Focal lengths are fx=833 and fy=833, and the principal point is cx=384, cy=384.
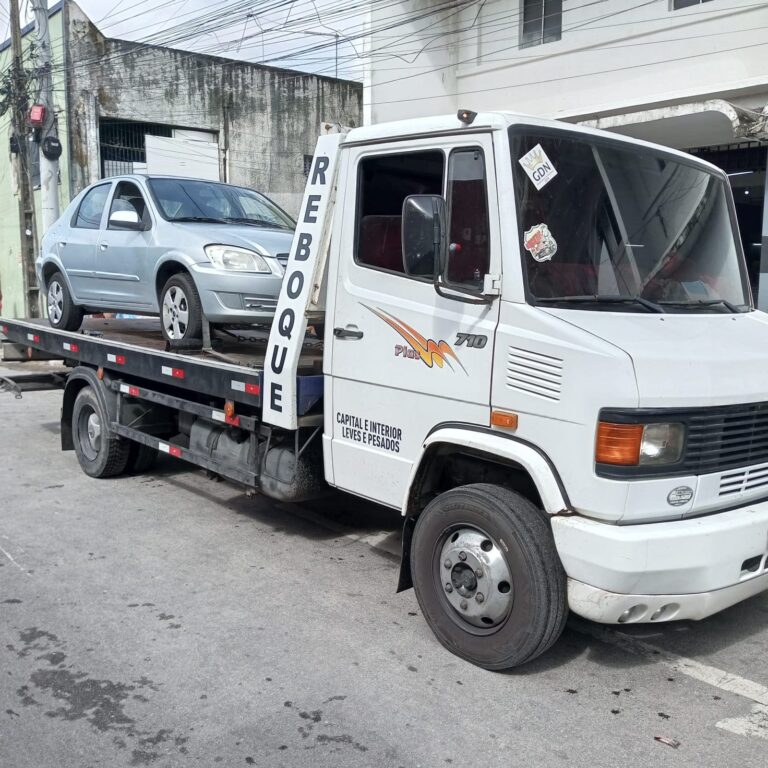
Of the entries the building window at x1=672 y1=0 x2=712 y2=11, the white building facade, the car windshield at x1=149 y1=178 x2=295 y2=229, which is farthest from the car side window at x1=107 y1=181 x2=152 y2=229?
the building window at x1=672 y1=0 x2=712 y2=11

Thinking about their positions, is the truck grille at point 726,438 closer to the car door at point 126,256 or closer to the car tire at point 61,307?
the car door at point 126,256

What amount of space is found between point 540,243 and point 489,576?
1538 mm

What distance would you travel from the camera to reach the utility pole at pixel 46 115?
16.6m

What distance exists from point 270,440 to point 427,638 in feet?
5.36

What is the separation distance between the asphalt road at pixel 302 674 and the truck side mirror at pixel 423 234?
190 centimetres

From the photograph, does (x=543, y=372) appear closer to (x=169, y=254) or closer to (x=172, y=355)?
(x=172, y=355)

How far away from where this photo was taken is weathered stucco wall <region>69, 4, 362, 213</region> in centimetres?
1862

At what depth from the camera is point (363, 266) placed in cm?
446

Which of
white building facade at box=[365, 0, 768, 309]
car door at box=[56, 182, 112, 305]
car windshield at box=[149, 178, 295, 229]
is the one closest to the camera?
car windshield at box=[149, 178, 295, 229]

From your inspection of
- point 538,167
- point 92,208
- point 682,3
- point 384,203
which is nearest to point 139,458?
point 92,208

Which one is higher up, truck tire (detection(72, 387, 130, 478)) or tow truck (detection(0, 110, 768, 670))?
tow truck (detection(0, 110, 768, 670))

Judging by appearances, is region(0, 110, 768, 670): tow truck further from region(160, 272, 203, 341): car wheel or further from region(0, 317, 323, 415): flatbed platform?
region(160, 272, 203, 341): car wheel

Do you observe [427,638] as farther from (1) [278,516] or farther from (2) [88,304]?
(2) [88,304]

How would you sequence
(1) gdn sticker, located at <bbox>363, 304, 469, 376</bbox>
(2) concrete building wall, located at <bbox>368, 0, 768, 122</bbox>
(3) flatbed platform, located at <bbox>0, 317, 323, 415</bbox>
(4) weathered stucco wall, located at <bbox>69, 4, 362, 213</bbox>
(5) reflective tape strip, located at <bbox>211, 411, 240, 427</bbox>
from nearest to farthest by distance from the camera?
1. (1) gdn sticker, located at <bbox>363, 304, 469, 376</bbox>
2. (3) flatbed platform, located at <bbox>0, 317, 323, 415</bbox>
3. (5) reflective tape strip, located at <bbox>211, 411, 240, 427</bbox>
4. (2) concrete building wall, located at <bbox>368, 0, 768, 122</bbox>
5. (4) weathered stucco wall, located at <bbox>69, 4, 362, 213</bbox>
